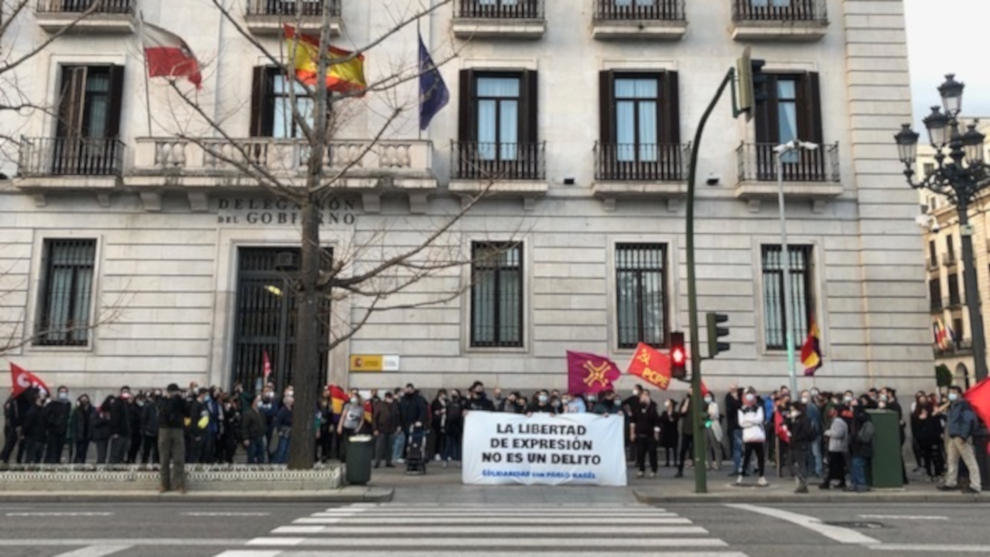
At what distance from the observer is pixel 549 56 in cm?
2267

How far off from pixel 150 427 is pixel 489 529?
10.8 m

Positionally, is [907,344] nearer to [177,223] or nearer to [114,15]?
[177,223]

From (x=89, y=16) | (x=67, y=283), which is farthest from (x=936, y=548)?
(x=89, y=16)

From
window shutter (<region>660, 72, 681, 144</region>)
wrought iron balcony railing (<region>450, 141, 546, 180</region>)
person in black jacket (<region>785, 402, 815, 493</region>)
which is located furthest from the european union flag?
person in black jacket (<region>785, 402, 815, 493</region>)

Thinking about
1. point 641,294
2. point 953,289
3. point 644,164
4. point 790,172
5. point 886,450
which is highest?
point 953,289

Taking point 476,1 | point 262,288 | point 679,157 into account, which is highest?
point 476,1

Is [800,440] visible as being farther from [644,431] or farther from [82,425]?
[82,425]

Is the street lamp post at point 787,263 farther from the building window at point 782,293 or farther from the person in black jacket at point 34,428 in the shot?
the person in black jacket at point 34,428

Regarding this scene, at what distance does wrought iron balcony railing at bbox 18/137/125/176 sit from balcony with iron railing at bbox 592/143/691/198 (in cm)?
1317

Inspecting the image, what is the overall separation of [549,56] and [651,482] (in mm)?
12661

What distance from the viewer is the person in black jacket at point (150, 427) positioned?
1712 cm

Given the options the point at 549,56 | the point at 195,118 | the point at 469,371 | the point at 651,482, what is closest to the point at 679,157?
the point at 549,56

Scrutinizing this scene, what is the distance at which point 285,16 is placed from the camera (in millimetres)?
22094

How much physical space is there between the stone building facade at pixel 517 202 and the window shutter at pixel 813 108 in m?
0.07
